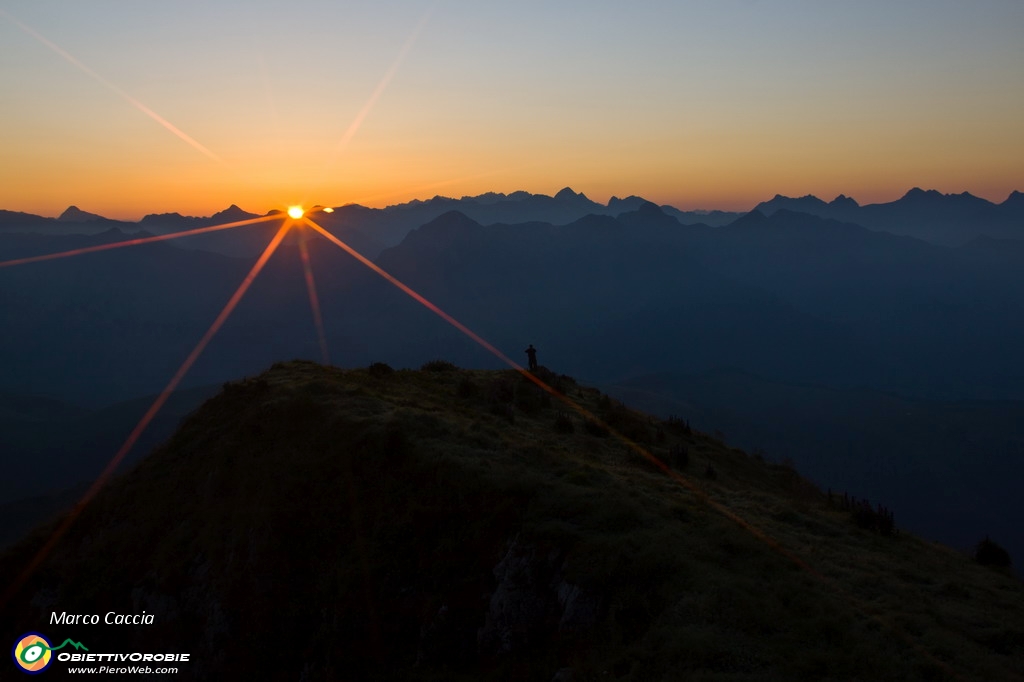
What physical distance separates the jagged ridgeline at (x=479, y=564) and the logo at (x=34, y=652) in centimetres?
32

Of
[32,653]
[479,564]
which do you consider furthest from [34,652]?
[479,564]

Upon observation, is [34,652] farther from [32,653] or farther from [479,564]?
[479,564]

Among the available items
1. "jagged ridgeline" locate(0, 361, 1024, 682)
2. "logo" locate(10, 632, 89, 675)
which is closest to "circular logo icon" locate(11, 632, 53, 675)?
"logo" locate(10, 632, 89, 675)

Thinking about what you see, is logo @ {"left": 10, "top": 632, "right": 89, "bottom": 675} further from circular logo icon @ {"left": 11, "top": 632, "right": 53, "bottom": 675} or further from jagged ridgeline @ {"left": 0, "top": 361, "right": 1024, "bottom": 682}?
jagged ridgeline @ {"left": 0, "top": 361, "right": 1024, "bottom": 682}

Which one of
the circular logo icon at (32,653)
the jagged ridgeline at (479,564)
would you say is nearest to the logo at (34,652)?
the circular logo icon at (32,653)

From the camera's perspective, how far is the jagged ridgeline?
10688 mm

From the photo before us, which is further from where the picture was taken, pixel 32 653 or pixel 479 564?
pixel 32 653

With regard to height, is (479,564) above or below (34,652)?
above

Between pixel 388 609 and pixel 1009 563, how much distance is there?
17462 mm

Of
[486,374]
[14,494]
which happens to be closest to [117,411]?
[14,494]

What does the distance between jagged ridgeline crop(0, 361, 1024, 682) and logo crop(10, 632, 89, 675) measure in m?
0.32

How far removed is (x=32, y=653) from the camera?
18.4 metres

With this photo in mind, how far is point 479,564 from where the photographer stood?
551 inches

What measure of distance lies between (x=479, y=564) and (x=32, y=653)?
15.1 meters
